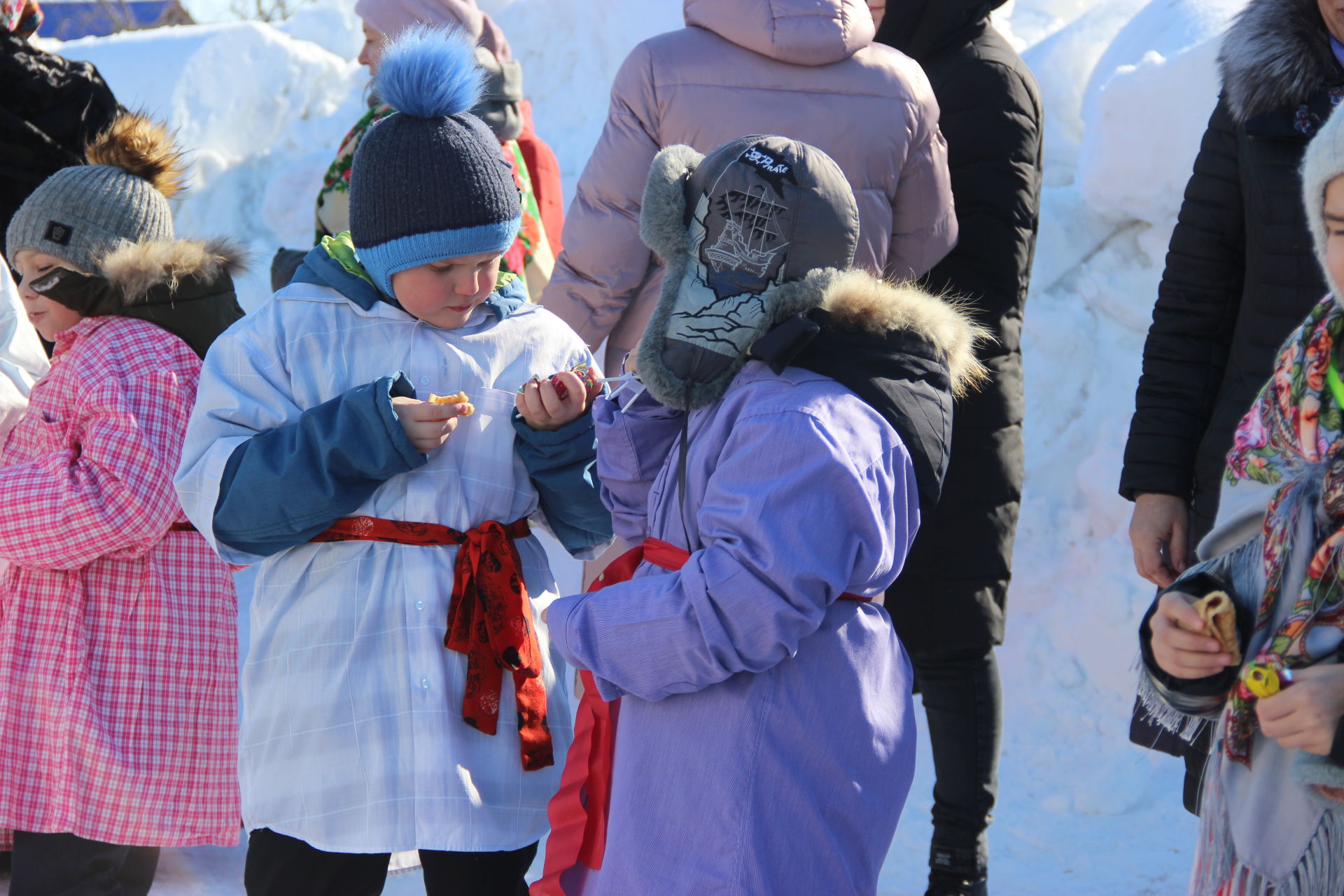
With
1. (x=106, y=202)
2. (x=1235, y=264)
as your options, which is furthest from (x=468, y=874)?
(x=1235, y=264)

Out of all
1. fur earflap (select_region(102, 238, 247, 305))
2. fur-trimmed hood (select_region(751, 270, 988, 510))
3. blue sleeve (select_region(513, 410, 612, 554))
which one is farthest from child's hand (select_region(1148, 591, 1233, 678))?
fur earflap (select_region(102, 238, 247, 305))

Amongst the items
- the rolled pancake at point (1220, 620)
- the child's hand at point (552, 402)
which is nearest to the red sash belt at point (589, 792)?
the child's hand at point (552, 402)

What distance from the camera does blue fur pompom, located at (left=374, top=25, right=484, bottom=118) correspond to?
2328mm

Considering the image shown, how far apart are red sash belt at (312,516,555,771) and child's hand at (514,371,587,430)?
0.23 metres

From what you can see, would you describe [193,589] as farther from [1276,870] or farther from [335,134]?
[335,134]

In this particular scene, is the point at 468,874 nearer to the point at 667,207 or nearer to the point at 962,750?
the point at 667,207

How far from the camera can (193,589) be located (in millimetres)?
3004

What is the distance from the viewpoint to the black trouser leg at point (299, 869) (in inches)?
88.5

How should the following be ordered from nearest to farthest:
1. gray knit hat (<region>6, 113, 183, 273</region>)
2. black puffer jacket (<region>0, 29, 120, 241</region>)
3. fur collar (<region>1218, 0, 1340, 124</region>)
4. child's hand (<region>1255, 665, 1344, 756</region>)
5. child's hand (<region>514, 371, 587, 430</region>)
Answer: child's hand (<region>1255, 665, 1344, 756</region>)
child's hand (<region>514, 371, 587, 430</region>)
fur collar (<region>1218, 0, 1340, 124</region>)
gray knit hat (<region>6, 113, 183, 273</region>)
black puffer jacket (<region>0, 29, 120, 241</region>)

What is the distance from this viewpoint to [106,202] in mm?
3047

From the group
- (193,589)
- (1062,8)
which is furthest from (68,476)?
(1062,8)

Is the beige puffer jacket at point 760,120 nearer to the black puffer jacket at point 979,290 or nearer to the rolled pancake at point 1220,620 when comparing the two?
the black puffer jacket at point 979,290

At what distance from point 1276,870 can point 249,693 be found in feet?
5.26

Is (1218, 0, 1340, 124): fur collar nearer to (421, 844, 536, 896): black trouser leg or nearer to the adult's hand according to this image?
the adult's hand
